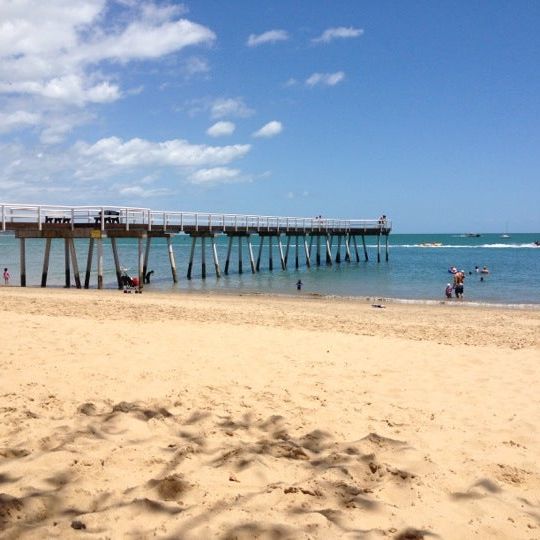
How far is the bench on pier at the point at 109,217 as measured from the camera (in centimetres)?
2459

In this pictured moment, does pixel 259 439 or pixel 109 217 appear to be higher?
pixel 109 217

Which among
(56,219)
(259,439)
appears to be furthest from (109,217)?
(259,439)

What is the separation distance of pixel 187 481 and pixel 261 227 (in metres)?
36.8

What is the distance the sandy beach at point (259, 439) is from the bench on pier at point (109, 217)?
1663cm

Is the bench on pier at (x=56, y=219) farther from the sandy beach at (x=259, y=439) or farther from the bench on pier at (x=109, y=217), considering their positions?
the sandy beach at (x=259, y=439)

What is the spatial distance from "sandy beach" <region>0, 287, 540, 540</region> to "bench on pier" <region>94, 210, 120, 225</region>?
16.6 meters

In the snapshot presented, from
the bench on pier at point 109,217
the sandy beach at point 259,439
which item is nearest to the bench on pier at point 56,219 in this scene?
the bench on pier at point 109,217

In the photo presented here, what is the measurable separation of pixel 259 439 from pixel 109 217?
21.9 m

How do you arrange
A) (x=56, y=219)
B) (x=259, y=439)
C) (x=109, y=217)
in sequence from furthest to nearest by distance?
(x=56, y=219), (x=109, y=217), (x=259, y=439)

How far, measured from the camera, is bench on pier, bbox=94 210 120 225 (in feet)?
80.7

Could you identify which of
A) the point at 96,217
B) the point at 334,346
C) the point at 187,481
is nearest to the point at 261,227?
the point at 96,217

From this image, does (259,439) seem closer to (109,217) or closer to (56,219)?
(109,217)

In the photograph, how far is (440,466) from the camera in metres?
4.12

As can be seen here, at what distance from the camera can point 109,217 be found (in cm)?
2478
